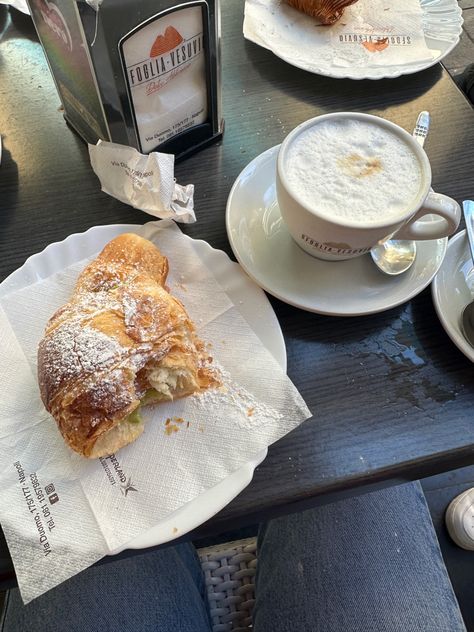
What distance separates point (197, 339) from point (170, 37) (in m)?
0.36

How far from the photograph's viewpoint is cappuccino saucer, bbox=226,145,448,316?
2.12 ft

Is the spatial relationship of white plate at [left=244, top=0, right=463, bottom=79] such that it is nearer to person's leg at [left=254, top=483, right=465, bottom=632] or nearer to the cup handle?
the cup handle

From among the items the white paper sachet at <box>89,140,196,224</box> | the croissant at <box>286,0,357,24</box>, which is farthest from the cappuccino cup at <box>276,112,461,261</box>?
the croissant at <box>286,0,357,24</box>

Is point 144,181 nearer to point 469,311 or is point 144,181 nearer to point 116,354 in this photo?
point 116,354

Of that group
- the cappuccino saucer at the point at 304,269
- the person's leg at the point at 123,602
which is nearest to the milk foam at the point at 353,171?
the cappuccino saucer at the point at 304,269

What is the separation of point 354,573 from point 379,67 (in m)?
0.80

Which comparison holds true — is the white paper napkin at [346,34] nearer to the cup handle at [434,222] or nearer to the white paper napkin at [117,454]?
the cup handle at [434,222]

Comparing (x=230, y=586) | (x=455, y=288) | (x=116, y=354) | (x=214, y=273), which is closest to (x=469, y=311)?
(x=455, y=288)

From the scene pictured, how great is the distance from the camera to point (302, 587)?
0.76 metres

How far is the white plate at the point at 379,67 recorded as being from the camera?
88 centimetres

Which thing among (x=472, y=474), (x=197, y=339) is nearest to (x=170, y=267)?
(x=197, y=339)

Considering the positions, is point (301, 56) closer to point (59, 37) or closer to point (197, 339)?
point (59, 37)

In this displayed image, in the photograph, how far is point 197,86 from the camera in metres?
0.72

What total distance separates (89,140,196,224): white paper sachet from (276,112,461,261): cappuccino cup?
141 mm
